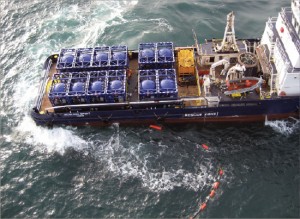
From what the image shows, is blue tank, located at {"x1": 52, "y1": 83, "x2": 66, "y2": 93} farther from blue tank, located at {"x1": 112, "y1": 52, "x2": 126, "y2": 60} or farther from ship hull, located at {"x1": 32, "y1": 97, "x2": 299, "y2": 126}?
blue tank, located at {"x1": 112, "y1": 52, "x2": 126, "y2": 60}

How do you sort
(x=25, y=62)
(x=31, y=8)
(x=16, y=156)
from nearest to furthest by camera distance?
(x=16, y=156), (x=25, y=62), (x=31, y=8)

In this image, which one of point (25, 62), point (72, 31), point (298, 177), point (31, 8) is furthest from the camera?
point (31, 8)

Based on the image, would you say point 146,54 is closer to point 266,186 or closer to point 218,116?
point 218,116

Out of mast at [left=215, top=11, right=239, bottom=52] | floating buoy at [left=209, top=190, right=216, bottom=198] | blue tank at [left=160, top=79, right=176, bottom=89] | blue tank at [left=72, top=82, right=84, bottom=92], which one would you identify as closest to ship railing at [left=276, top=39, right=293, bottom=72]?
mast at [left=215, top=11, right=239, bottom=52]

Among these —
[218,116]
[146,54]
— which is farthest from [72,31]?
[218,116]

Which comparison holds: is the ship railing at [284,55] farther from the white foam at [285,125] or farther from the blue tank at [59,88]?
the blue tank at [59,88]

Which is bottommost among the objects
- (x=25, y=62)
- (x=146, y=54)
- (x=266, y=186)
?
(x=266, y=186)

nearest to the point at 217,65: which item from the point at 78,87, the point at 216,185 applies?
the point at 216,185

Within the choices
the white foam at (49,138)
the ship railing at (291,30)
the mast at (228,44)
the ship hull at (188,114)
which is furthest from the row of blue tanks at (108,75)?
the ship railing at (291,30)
